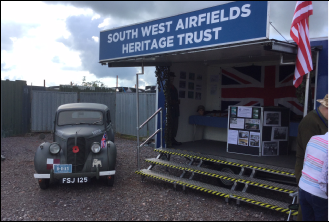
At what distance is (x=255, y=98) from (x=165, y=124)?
8.36 feet

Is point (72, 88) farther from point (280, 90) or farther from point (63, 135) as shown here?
point (280, 90)

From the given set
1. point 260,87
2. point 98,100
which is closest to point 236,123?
point 260,87

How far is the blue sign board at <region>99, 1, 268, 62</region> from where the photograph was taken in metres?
4.36

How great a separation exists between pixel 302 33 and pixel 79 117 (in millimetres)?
5359

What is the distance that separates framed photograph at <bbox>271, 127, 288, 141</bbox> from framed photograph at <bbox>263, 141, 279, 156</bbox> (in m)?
0.11

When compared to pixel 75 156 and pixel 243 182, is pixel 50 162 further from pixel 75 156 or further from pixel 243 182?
pixel 243 182

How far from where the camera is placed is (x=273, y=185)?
4996 millimetres

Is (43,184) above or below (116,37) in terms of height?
below

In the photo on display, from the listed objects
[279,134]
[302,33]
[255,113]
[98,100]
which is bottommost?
[279,134]

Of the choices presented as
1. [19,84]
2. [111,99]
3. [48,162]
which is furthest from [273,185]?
[19,84]

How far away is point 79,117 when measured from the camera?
23.8 ft

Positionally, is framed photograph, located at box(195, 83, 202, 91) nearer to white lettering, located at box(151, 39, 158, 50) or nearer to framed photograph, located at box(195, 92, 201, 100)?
framed photograph, located at box(195, 92, 201, 100)

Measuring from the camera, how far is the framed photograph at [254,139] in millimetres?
6195

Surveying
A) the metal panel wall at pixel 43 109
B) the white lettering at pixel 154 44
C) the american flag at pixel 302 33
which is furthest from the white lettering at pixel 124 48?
the metal panel wall at pixel 43 109
